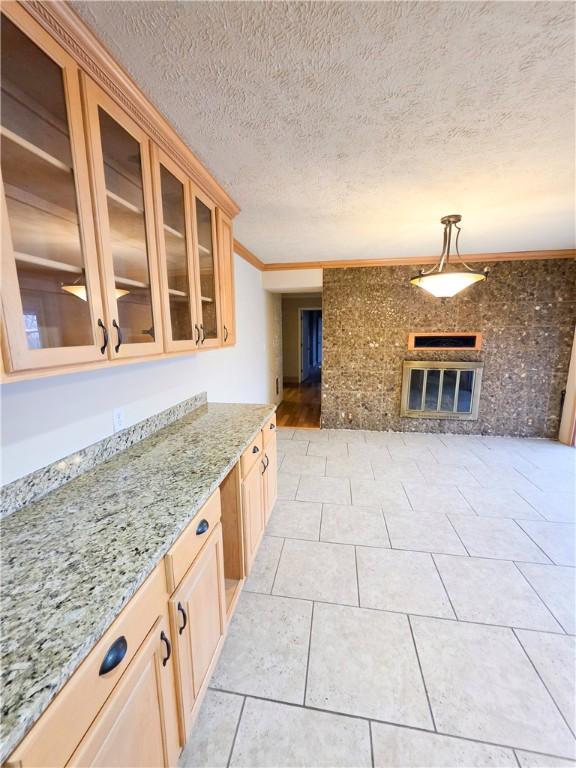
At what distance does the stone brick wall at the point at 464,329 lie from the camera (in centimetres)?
395

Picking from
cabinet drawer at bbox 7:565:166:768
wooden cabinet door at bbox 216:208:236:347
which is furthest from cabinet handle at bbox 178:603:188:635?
wooden cabinet door at bbox 216:208:236:347

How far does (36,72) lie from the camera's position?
868 millimetres

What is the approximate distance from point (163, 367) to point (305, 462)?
2072 millimetres

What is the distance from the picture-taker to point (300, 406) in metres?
5.95

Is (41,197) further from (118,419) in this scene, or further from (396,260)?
(396,260)

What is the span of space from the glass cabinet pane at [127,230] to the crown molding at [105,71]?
0.31ft

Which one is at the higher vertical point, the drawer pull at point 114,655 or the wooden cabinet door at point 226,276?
the wooden cabinet door at point 226,276

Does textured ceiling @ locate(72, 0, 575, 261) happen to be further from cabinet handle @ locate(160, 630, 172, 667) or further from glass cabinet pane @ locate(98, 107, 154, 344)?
cabinet handle @ locate(160, 630, 172, 667)

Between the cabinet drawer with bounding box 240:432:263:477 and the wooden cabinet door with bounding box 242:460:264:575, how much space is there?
0.04 meters

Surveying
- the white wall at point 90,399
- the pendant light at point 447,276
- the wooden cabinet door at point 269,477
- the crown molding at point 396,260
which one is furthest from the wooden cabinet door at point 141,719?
the crown molding at point 396,260

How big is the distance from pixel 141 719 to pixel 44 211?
1432 millimetres

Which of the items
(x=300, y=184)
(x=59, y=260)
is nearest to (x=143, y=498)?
(x=59, y=260)

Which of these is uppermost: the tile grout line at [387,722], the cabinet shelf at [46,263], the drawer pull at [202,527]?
the cabinet shelf at [46,263]

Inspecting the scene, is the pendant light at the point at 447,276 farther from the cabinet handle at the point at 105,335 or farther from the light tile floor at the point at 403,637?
the cabinet handle at the point at 105,335
